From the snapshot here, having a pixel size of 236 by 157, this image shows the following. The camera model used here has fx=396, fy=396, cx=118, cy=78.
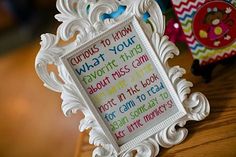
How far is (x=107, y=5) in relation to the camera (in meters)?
0.68

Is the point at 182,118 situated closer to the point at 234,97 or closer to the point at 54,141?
the point at 234,97

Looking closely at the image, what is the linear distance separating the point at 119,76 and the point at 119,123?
89 mm

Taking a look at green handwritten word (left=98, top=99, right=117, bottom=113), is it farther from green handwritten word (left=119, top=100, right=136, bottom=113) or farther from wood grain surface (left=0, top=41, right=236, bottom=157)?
wood grain surface (left=0, top=41, right=236, bottom=157)

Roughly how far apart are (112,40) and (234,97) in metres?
0.28

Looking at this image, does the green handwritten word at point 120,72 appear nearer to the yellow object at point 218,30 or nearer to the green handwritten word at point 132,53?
the green handwritten word at point 132,53

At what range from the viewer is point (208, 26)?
780 mm

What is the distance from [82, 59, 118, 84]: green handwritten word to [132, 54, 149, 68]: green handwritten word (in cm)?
3

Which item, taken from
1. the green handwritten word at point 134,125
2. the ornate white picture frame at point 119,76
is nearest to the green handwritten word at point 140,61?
the ornate white picture frame at point 119,76

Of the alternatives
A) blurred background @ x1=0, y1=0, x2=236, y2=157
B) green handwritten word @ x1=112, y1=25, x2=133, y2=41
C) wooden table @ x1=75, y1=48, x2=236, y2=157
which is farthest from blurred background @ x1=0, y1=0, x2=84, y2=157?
green handwritten word @ x1=112, y1=25, x2=133, y2=41

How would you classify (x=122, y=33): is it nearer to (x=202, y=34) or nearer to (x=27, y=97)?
(x=202, y=34)

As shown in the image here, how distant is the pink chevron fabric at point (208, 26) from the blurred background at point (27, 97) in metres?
0.99

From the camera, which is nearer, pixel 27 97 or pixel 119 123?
pixel 119 123

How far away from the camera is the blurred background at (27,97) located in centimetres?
192

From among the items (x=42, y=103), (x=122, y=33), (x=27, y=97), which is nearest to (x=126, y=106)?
(x=122, y=33)
